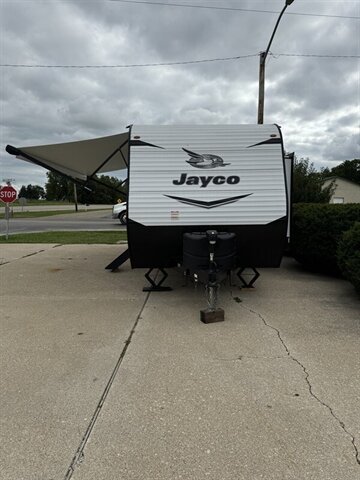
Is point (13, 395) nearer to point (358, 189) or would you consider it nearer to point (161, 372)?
point (161, 372)

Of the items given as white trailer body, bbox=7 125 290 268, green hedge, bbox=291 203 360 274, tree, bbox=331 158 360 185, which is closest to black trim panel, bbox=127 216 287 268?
white trailer body, bbox=7 125 290 268

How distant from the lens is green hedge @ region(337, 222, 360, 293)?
5434 mm

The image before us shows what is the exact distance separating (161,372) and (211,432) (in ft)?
3.15

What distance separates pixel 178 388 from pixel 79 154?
5865 mm

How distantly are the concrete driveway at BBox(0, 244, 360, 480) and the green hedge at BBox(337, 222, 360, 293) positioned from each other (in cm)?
44

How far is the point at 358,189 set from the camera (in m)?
39.4

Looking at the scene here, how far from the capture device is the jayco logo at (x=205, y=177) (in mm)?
5473

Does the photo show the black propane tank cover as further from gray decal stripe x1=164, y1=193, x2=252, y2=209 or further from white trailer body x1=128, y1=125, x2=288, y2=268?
gray decal stripe x1=164, y1=193, x2=252, y2=209

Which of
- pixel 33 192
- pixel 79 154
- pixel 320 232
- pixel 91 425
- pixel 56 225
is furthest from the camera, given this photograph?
pixel 33 192

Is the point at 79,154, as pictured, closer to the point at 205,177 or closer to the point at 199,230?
the point at 205,177

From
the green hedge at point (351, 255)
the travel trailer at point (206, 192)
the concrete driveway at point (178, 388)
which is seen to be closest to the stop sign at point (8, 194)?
the concrete driveway at point (178, 388)

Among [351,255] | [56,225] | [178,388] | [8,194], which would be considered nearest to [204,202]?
[351,255]

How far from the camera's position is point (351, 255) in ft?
18.4

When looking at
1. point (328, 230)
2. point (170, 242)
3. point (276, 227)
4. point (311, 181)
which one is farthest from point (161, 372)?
point (311, 181)
